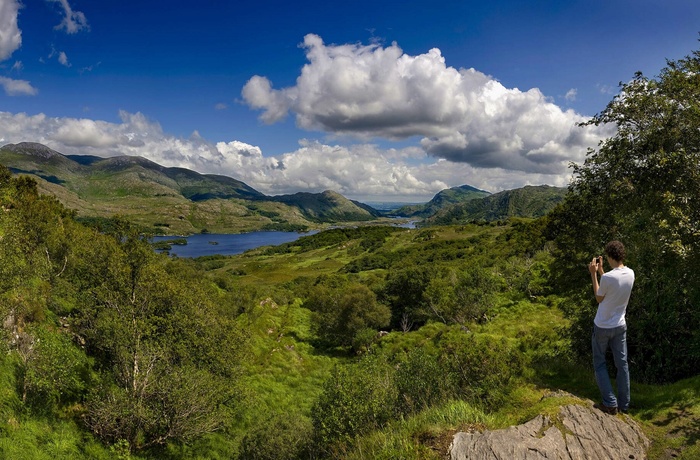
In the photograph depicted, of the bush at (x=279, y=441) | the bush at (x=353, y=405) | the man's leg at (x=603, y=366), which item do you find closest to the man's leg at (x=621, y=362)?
the man's leg at (x=603, y=366)

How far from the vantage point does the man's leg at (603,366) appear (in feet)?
29.2

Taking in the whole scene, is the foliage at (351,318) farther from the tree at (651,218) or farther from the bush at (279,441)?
the tree at (651,218)

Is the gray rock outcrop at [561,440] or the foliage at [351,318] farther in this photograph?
the foliage at [351,318]

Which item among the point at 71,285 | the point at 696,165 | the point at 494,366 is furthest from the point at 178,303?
the point at 696,165

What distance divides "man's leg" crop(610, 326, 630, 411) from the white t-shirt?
0.29 m

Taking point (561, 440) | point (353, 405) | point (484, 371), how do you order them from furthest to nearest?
point (353, 405)
point (484, 371)
point (561, 440)

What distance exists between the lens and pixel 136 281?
29375 millimetres

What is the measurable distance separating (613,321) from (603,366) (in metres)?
1.29

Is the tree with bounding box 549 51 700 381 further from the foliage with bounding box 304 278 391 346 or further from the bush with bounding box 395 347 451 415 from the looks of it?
the foliage with bounding box 304 278 391 346

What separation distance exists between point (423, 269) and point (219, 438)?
53.0 m

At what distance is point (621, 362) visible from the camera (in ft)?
28.9

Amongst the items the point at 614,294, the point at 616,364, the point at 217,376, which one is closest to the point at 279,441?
the point at 217,376

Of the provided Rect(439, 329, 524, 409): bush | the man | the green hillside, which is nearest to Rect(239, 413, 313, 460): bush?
the green hillside

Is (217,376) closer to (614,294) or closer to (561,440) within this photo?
(561,440)
